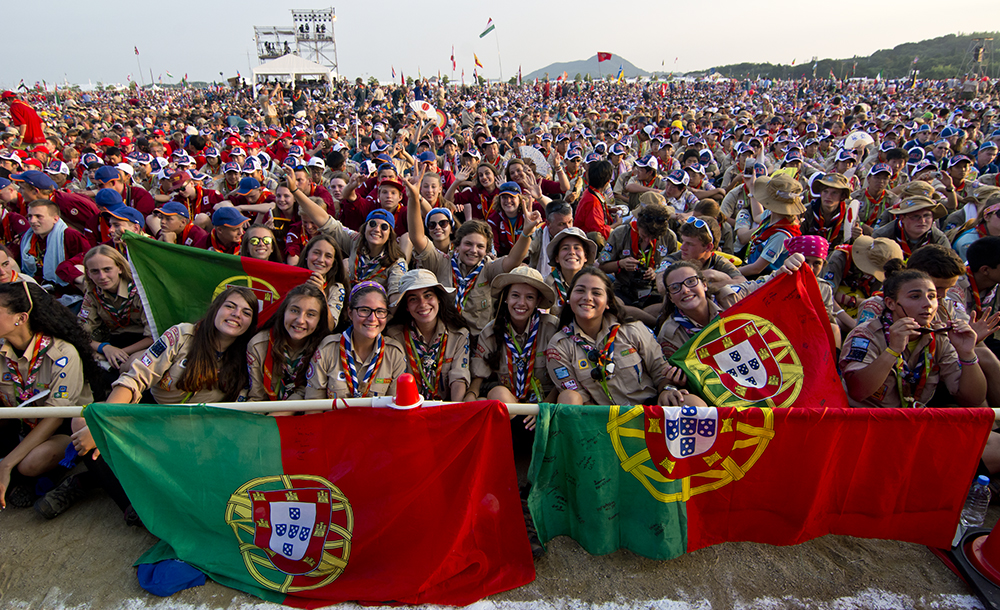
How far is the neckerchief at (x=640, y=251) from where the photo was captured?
18.5ft

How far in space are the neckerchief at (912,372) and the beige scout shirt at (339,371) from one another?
11.4 feet

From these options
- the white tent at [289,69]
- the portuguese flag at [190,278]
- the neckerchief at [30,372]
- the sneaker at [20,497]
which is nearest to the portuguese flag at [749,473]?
the portuguese flag at [190,278]

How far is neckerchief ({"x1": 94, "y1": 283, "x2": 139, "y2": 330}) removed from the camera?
190 inches

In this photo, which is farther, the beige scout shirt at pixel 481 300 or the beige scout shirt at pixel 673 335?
the beige scout shirt at pixel 481 300

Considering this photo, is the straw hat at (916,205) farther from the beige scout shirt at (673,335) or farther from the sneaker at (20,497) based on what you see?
the sneaker at (20,497)

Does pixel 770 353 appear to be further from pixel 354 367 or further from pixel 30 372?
pixel 30 372

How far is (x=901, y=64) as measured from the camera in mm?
60531

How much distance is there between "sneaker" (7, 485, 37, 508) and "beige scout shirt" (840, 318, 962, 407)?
5.87m

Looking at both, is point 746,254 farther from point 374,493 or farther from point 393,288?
point 374,493

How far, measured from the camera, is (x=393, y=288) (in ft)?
14.1

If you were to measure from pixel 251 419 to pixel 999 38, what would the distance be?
112463mm

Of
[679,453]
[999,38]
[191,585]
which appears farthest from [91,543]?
[999,38]

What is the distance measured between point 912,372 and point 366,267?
180 inches

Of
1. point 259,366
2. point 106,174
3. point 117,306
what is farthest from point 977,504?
point 106,174
